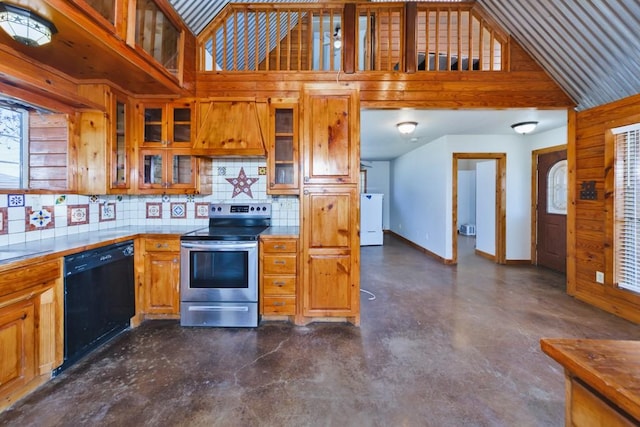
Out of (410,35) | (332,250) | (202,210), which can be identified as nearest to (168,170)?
(202,210)

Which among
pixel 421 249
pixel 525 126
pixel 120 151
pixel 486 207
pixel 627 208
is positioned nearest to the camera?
pixel 120 151

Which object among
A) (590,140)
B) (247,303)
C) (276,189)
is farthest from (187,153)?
(590,140)

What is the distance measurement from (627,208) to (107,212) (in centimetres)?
551

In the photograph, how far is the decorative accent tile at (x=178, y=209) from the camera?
129 inches

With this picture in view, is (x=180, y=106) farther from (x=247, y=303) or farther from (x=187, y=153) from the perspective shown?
(x=247, y=303)

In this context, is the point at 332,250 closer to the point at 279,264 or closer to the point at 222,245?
the point at 279,264

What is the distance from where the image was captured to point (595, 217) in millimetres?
3209

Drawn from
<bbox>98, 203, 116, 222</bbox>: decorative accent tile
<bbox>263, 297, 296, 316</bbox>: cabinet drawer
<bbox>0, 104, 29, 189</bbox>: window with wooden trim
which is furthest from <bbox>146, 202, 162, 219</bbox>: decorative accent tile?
<bbox>263, 297, 296, 316</bbox>: cabinet drawer

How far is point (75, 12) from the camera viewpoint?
1.65 metres

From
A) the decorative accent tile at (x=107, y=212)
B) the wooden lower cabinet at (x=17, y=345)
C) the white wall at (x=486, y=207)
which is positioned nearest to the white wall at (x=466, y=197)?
the white wall at (x=486, y=207)

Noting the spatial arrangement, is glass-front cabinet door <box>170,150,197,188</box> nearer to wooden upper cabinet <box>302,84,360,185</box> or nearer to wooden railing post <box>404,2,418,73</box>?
wooden upper cabinet <box>302,84,360,185</box>

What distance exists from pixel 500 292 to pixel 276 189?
3.20 meters

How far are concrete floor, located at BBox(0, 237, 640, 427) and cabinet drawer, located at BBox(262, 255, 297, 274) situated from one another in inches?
21.3

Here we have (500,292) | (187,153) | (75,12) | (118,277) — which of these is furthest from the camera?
(500,292)
